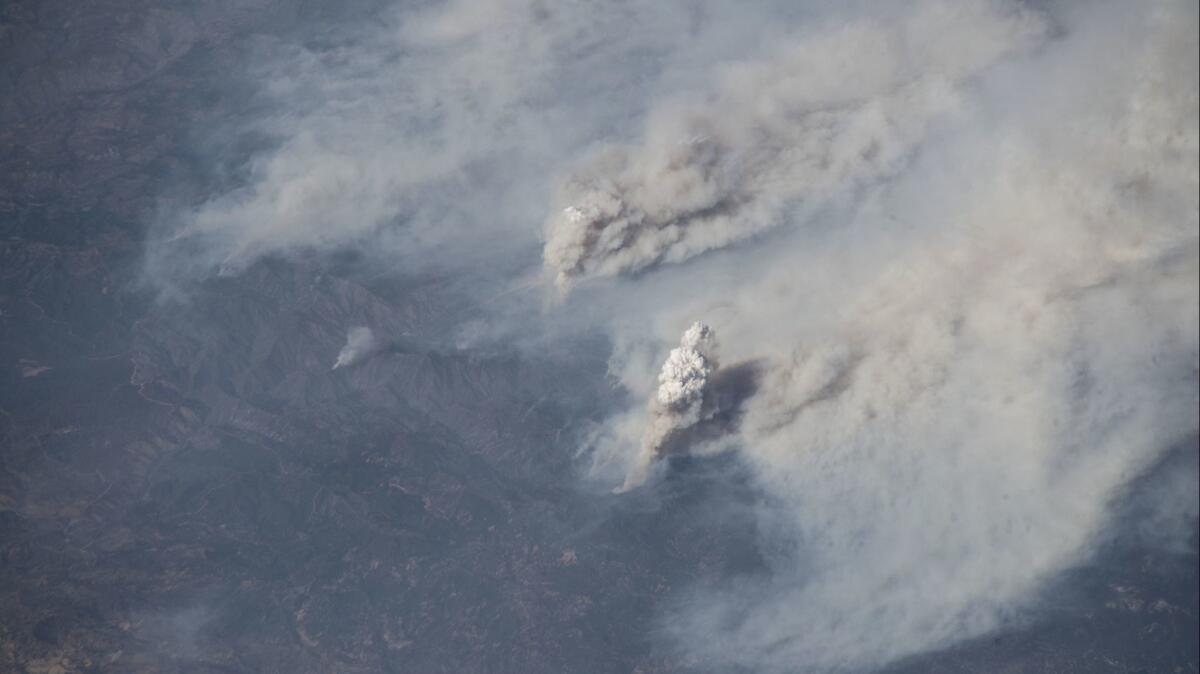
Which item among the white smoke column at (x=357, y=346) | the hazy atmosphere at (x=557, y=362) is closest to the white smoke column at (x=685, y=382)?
the hazy atmosphere at (x=557, y=362)

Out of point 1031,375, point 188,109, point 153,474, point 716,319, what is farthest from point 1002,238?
point 188,109

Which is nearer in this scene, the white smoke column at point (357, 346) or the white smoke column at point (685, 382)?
the white smoke column at point (685, 382)

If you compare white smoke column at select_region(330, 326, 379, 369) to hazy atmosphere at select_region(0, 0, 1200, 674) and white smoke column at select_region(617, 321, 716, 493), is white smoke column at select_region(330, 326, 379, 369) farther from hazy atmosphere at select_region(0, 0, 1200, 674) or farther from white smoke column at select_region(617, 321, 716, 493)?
white smoke column at select_region(617, 321, 716, 493)

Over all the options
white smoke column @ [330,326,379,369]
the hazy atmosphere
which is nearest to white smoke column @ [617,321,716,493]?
the hazy atmosphere

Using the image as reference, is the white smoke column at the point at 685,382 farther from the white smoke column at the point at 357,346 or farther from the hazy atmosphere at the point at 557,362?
the white smoke column at the point at 357,346

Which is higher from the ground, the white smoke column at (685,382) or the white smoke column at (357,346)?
the white smoke column at (357,346)
